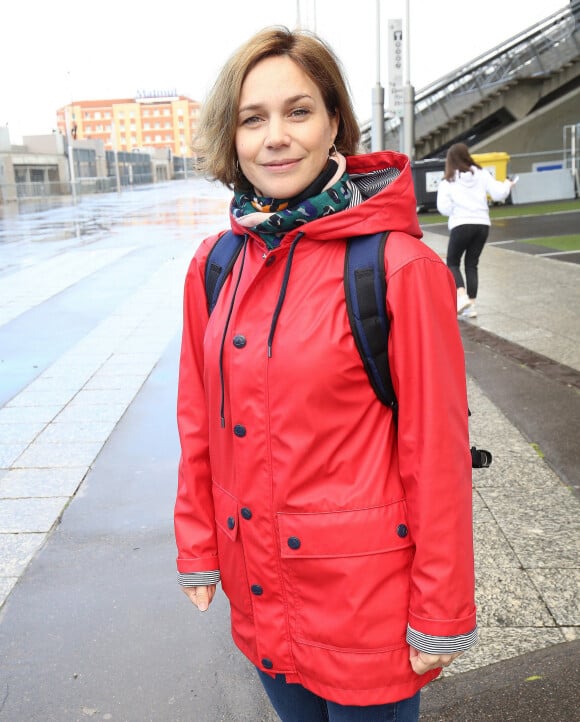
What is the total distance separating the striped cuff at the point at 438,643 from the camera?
5.36ft

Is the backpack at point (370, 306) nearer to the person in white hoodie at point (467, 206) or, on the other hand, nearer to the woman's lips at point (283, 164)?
the woman's lips at point (283, 164)

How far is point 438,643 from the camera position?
163 centimetres

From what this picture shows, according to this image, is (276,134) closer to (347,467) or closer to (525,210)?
(347,467)

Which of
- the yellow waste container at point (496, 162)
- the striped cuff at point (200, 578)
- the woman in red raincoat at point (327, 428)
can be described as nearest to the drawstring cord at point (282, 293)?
the woman in red raincoat at point (327, 428)

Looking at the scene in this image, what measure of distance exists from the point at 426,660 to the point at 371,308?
28.3 inches

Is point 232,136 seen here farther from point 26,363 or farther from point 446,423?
point 26,363

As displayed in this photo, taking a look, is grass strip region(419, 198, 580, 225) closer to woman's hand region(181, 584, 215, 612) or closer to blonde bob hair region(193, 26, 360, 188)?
blonde bob hair region(193, 26, 360, 188)

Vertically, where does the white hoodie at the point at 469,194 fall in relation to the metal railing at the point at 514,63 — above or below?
below

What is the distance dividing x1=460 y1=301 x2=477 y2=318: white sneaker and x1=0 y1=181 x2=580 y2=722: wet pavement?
118 millimetres

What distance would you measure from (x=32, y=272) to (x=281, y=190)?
1462 cm

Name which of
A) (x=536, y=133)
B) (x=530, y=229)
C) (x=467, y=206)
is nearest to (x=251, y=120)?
(x=467, y=206)

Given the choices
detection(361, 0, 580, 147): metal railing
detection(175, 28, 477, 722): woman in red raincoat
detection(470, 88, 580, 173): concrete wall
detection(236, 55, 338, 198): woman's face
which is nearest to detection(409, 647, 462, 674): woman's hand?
detection(175, 28, 477, 722): woman in red raincoat

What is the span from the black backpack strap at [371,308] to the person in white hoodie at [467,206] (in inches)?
302

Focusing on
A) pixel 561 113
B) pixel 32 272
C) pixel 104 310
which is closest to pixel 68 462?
pixel 104 310
